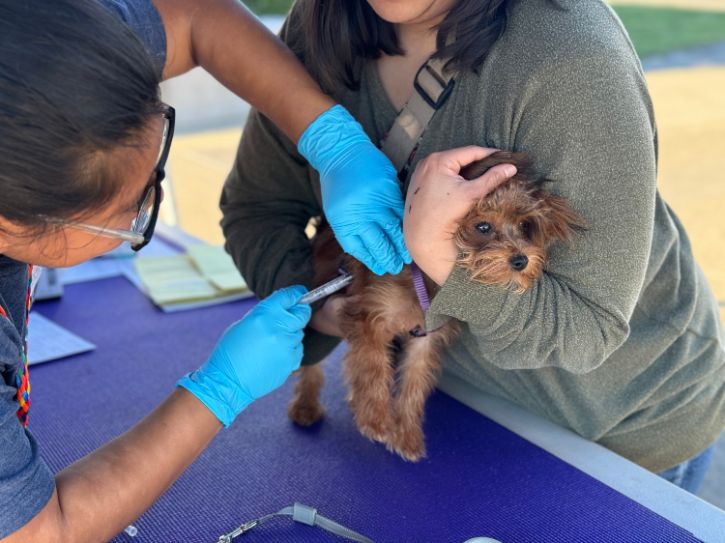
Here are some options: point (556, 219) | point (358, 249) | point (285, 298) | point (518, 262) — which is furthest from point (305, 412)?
point (556, 219)

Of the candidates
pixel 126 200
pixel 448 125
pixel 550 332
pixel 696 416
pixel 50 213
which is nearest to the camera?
pixel 50 213

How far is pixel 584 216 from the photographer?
1.37 m

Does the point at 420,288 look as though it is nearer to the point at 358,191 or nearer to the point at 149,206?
the point at 358,191

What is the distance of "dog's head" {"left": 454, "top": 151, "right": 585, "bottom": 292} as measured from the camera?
4.68 feet

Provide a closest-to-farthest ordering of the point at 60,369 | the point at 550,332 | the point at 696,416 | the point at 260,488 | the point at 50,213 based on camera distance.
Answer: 1. the point at 50,213
2. the point at 550,332
3. the point at 260,488
4. the point at 696,416
5. the point at 60,369

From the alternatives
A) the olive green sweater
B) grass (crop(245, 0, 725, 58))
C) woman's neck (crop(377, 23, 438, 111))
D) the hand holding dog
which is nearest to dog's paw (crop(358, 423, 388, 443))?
the olive green sweater

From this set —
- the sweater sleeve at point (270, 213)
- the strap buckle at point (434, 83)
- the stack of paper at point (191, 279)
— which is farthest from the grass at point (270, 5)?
the strap buckle at point (434, 83)

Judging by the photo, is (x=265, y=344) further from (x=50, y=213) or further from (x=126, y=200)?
(x=50, y=213)

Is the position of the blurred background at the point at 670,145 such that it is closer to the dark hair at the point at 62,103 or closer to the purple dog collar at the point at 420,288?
the purple dog collar at the point at 420,288

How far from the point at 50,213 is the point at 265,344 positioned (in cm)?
63

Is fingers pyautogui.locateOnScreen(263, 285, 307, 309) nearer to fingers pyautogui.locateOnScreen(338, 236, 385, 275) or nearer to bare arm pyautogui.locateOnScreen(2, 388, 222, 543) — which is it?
fingers pyautogui.locateOnScreen(338, 236, 385, 275)

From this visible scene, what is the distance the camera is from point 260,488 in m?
1.66

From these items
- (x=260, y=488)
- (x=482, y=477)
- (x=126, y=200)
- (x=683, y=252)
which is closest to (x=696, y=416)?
(x=683, y=252)

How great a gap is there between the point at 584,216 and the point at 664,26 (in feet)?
62.1
